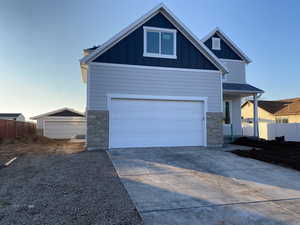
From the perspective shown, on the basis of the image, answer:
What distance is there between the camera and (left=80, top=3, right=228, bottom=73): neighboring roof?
881cm

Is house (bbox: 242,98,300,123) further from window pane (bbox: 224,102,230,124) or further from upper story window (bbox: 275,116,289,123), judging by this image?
window pane (bbox: 224,102,230,124)

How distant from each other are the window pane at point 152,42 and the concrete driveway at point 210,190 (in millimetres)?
5336

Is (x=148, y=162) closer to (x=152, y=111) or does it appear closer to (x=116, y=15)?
(x=152, y=111)

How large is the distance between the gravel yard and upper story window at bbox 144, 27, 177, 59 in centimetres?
605

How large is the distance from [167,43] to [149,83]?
2262 millimetres

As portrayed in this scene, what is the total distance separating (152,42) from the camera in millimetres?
9664

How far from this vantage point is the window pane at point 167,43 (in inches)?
386

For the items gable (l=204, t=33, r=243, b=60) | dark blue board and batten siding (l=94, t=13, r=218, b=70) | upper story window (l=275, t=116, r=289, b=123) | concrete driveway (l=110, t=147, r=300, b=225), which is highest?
gable (l=204, t=33, r=243, b=60)

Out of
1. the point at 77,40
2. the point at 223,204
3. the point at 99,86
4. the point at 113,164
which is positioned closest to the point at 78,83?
the point at 77,40

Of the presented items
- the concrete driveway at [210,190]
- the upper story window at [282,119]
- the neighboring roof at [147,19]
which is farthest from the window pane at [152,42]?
the upper story window at [282,119]

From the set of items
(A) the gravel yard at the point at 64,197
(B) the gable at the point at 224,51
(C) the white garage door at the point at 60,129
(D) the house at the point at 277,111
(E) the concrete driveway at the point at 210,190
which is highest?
(B) the gable at the point at 224,51

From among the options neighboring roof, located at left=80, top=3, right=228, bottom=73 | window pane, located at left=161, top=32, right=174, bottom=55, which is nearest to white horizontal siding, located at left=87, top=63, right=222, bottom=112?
neighboring roof, located at left=80, top=3, right=228, bottom=73

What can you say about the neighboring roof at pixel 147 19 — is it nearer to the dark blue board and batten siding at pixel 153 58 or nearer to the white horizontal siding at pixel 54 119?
the dark blue board and batten siding at pixel 153 58

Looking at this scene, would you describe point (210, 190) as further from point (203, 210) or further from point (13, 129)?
point (13, 129)
